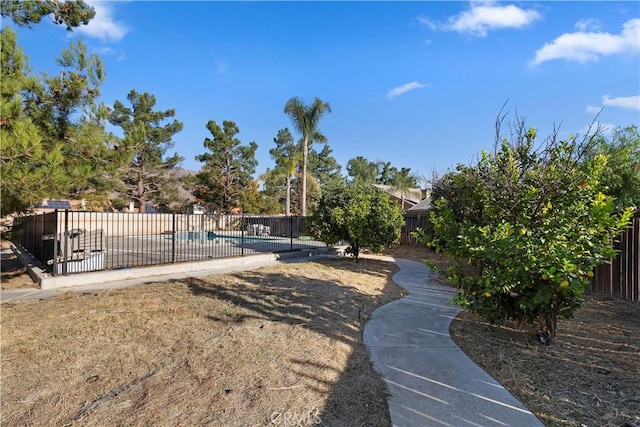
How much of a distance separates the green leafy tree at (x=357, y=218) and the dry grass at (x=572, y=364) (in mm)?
5617

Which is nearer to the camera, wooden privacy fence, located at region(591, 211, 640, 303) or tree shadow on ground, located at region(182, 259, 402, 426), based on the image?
tree shadow on ground, located at region(182, 259, 402, 426)

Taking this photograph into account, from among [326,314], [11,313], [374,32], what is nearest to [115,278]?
[11,313]

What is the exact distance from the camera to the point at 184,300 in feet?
18.1

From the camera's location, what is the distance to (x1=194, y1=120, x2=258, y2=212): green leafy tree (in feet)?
97.4

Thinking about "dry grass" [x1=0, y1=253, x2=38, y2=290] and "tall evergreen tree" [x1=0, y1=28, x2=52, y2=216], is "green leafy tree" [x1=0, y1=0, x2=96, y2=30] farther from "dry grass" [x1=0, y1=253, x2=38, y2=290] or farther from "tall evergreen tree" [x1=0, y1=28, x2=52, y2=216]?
"dry grass" [x1=0, y1=253, x2=38, y2=290]

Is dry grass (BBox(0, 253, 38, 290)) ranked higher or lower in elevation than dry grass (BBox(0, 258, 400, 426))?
lower

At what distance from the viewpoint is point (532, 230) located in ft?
11.5

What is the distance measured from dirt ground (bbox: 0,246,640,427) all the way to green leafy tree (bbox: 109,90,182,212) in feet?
82.8

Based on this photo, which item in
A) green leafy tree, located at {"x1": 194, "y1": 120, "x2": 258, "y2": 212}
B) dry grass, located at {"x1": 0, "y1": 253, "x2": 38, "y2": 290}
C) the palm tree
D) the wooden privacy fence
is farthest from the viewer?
green leafy tree, located at {"x1": 194, "y1": 120, "x2": 258, "y2": 212}

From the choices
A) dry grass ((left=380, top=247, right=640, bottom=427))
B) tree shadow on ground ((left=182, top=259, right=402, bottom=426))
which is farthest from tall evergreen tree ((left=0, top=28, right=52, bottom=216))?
dry grass ((left=380, top=247, right=640, bottom=427))

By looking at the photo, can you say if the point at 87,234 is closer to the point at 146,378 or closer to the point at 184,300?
the point at 184,300

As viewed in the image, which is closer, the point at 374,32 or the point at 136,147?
the point at 136,147

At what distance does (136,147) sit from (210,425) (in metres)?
6.10

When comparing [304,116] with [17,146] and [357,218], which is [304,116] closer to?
[357,218]
